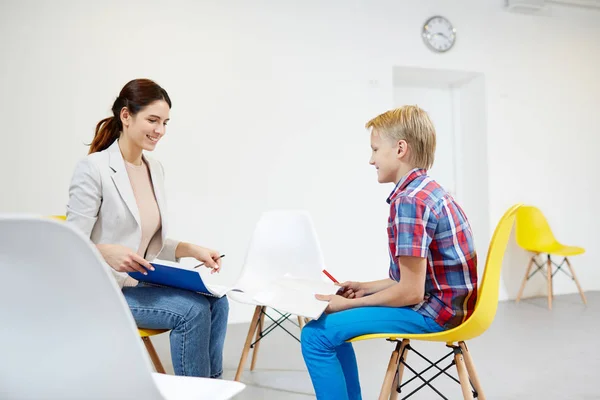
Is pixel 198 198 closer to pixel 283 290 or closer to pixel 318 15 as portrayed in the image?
pixel 318 15

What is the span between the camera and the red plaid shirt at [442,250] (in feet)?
4.55

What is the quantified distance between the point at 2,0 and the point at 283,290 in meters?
2.79

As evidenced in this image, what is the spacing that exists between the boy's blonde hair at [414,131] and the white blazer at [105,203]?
91cm

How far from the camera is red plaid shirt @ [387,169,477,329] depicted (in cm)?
139

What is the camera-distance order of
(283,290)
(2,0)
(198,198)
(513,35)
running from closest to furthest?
(283,290)
(2,0)
(198,198)
(513,35)

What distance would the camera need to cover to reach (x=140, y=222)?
1.78m

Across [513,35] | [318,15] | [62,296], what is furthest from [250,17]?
[62,296]

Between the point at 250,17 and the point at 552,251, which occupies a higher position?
the point at 250,17

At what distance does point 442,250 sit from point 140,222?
1.05 meters

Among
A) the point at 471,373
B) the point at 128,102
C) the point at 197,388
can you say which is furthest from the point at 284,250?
the point at 197,388

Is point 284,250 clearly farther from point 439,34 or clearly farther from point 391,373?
point 439,34

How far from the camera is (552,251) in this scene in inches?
155

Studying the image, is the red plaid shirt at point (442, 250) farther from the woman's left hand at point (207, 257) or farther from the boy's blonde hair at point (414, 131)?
the woman's left hand at point (207, 257)

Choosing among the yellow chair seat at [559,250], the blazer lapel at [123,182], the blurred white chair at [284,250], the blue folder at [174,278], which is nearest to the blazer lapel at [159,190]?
the blazer lapel at [123,182]
